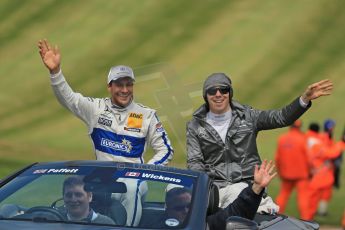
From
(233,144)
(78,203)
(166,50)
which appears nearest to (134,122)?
(233,144)

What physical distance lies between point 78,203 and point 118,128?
2.09m

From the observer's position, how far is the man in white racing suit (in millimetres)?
9062

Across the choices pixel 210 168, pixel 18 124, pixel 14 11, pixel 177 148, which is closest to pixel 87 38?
pixel 14 11

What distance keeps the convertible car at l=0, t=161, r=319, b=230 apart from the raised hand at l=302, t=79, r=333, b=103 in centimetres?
168

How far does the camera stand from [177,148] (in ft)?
76.9

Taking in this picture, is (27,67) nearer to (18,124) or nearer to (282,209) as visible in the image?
(18,124)

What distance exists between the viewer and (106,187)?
7262 mm

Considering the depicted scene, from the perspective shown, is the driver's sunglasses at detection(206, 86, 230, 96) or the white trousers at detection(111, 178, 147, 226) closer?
the white trousers at detection(111, 178, 147, 226)

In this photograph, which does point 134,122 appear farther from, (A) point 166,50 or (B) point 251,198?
(A) point 166,50

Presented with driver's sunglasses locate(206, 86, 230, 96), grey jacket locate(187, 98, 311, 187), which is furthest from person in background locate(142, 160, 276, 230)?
driver's sunglasses locate(206, 86, 230, 96)

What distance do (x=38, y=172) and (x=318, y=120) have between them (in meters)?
18.0

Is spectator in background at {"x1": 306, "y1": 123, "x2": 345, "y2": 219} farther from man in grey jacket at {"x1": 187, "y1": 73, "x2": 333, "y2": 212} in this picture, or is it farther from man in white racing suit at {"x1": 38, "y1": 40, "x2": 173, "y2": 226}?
man in white racing suit at {"x1": 38, "y1": 40, "x2": 173, "y2": 226}

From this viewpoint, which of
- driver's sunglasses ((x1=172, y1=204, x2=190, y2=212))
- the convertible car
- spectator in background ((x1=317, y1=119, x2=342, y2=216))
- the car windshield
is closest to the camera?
the convertible car

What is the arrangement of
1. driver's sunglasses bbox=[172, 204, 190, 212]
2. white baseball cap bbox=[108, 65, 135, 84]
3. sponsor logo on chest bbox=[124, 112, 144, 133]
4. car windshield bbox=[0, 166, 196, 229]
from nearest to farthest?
1. car windshield bbox=[0, 166, 196, 229]
2. driver's sunglasses bbox=[172, 204, 190, 212]
3. white baseball cap bbox=[108, 65, 135, 84]
4. sponsor logo on chest bbox=[124, 112, 144, 133]
